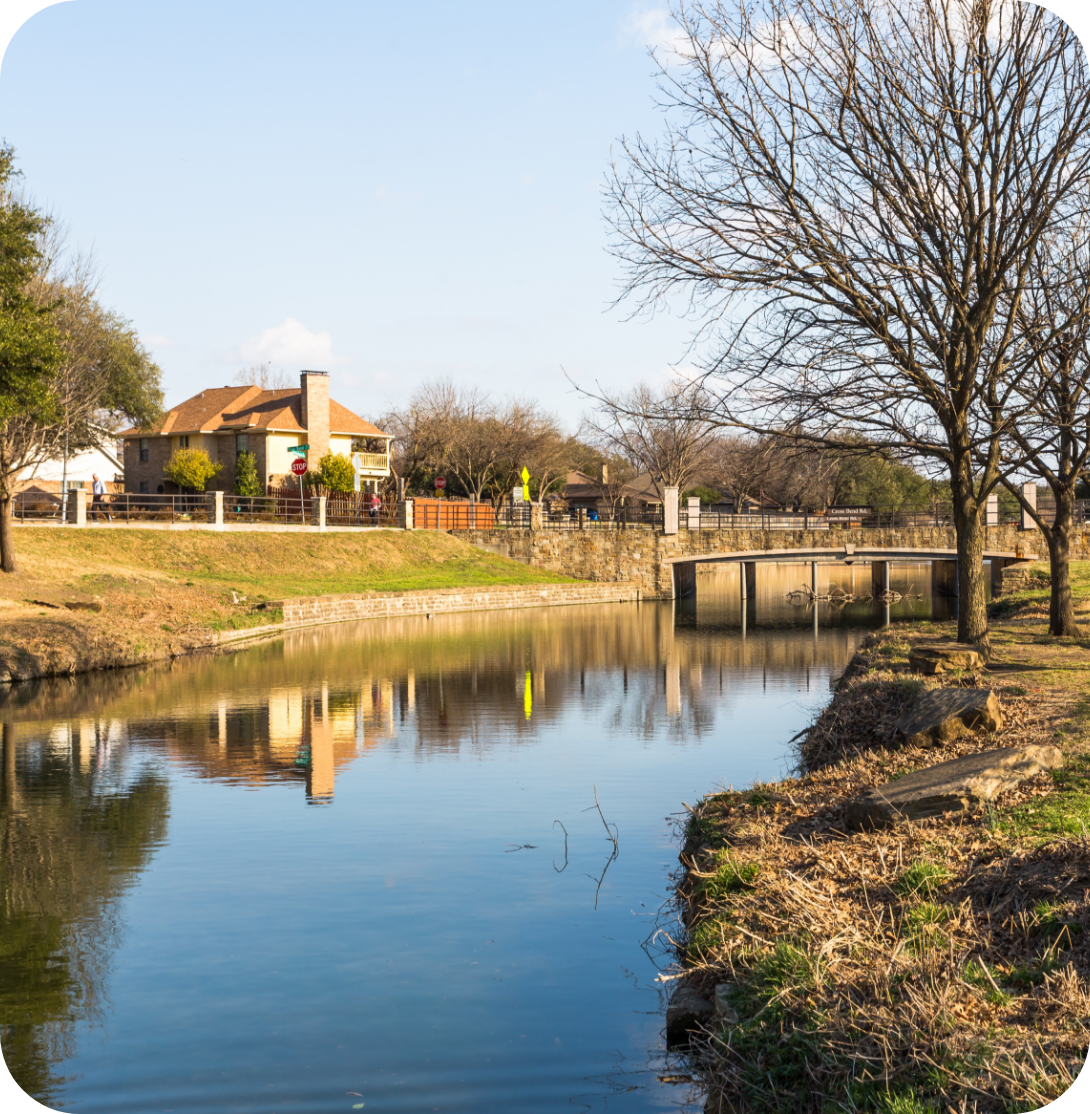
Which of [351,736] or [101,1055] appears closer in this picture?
[101,1055]

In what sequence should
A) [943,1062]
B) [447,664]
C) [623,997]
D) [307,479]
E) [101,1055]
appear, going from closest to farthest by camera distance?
[943,1062] < [101,1055] < [623,997] < [447,664] < [307,479]

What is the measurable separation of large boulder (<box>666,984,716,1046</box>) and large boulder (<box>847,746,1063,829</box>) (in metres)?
2.24

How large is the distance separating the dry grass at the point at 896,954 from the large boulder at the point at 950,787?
0.41 feet

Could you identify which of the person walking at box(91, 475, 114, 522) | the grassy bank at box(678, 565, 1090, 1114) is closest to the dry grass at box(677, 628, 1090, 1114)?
the grassy bank at box(678, 565, 1090, 1114)

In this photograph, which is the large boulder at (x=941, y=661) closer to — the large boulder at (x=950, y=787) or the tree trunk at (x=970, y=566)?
the tree trunk at (x=970, y=566)

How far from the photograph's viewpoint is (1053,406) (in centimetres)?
1973

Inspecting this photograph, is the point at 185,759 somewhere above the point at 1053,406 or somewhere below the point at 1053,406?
below

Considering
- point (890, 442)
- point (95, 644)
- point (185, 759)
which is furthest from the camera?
point (95, 644)

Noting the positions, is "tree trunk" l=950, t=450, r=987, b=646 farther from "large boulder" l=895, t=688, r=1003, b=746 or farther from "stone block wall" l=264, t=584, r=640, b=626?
"stone block wall" l=264, t=584, r=640, b=626

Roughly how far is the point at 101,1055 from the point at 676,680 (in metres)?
19.5

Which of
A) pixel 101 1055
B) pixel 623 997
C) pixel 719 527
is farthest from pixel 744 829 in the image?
pixel 719 527

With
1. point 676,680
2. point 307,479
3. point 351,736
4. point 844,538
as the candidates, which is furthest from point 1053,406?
point 307,479

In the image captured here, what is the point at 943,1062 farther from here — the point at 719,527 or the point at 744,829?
the point at 719,527

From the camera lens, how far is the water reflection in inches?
263
